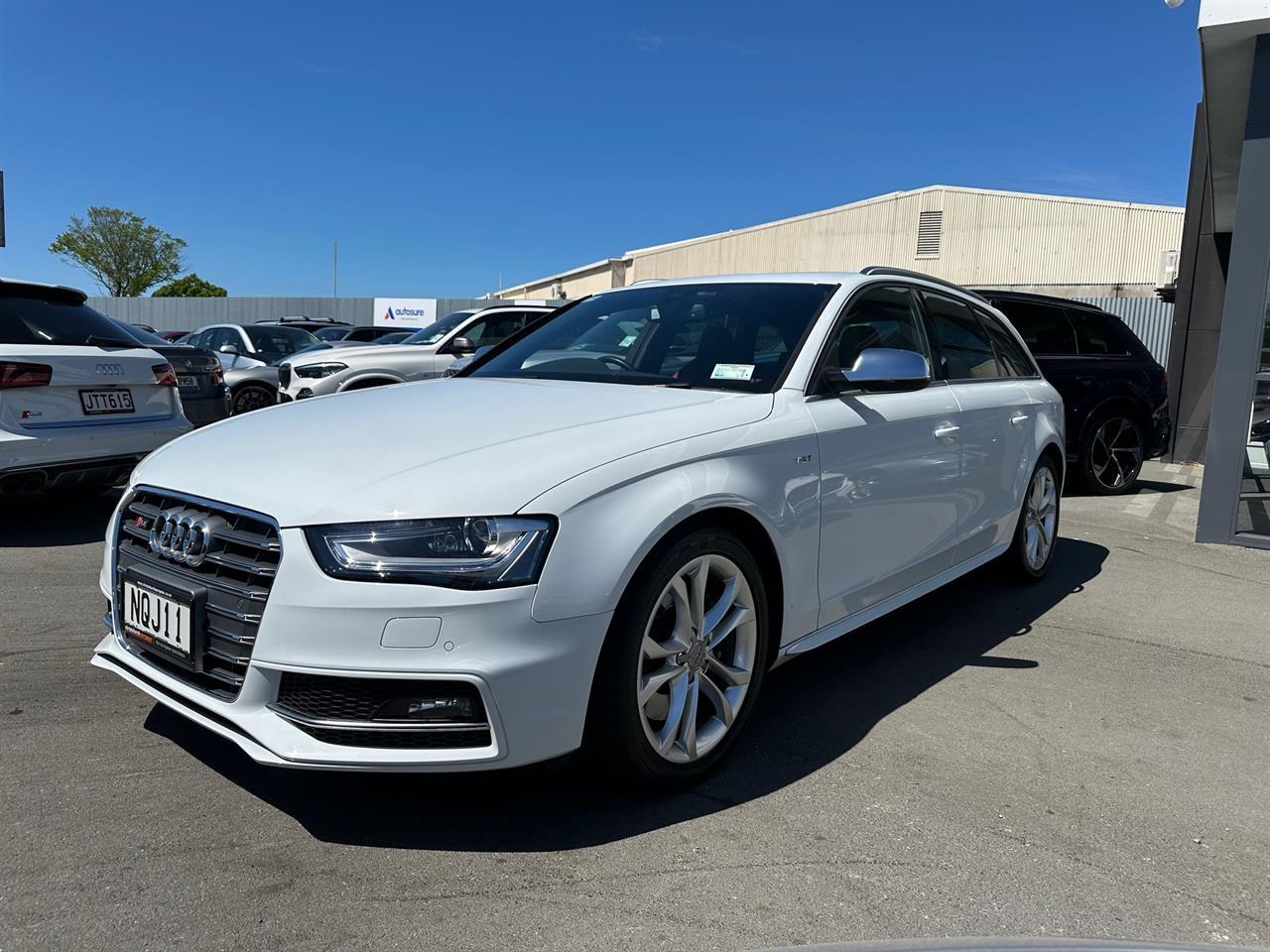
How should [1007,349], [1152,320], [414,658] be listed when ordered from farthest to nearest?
1. [1152,320]
2. [1007,349]
3. [414,658]

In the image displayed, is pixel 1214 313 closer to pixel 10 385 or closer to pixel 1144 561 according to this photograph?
pixel 1144 561

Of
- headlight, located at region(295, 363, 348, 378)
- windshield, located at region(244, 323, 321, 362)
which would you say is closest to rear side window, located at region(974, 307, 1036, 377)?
headlight, located at region(295, 363, 348, 378)

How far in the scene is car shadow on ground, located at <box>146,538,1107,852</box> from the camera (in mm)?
2570

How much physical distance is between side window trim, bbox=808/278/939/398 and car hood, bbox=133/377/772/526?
0.27 metres

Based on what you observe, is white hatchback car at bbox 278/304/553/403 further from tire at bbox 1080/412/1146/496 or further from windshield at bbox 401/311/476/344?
tire at bbox 1080/412/1146/496

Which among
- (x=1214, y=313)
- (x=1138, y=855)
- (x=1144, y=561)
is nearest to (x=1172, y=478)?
(x=1214, y=313)

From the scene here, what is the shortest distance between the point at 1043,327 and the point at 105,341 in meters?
7.55

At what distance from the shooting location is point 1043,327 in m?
8.80

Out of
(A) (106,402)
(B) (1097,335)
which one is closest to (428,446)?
(A) (106,402)

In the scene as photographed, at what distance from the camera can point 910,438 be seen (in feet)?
12.3

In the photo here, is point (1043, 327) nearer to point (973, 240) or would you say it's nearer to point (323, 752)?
point (323, 752)

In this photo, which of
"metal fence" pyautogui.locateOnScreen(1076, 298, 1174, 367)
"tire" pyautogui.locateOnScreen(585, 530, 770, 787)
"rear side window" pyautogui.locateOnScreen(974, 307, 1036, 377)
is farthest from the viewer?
"metal fence" pyautogui.locateOnScreen(1076, 298, 1174, 367)

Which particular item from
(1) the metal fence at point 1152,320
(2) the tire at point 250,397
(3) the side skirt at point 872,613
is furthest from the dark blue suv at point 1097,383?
→ (1) the metal fence at point 1152,320

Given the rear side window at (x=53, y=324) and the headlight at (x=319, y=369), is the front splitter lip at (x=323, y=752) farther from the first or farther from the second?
the headlight at (x=319, y=369)
